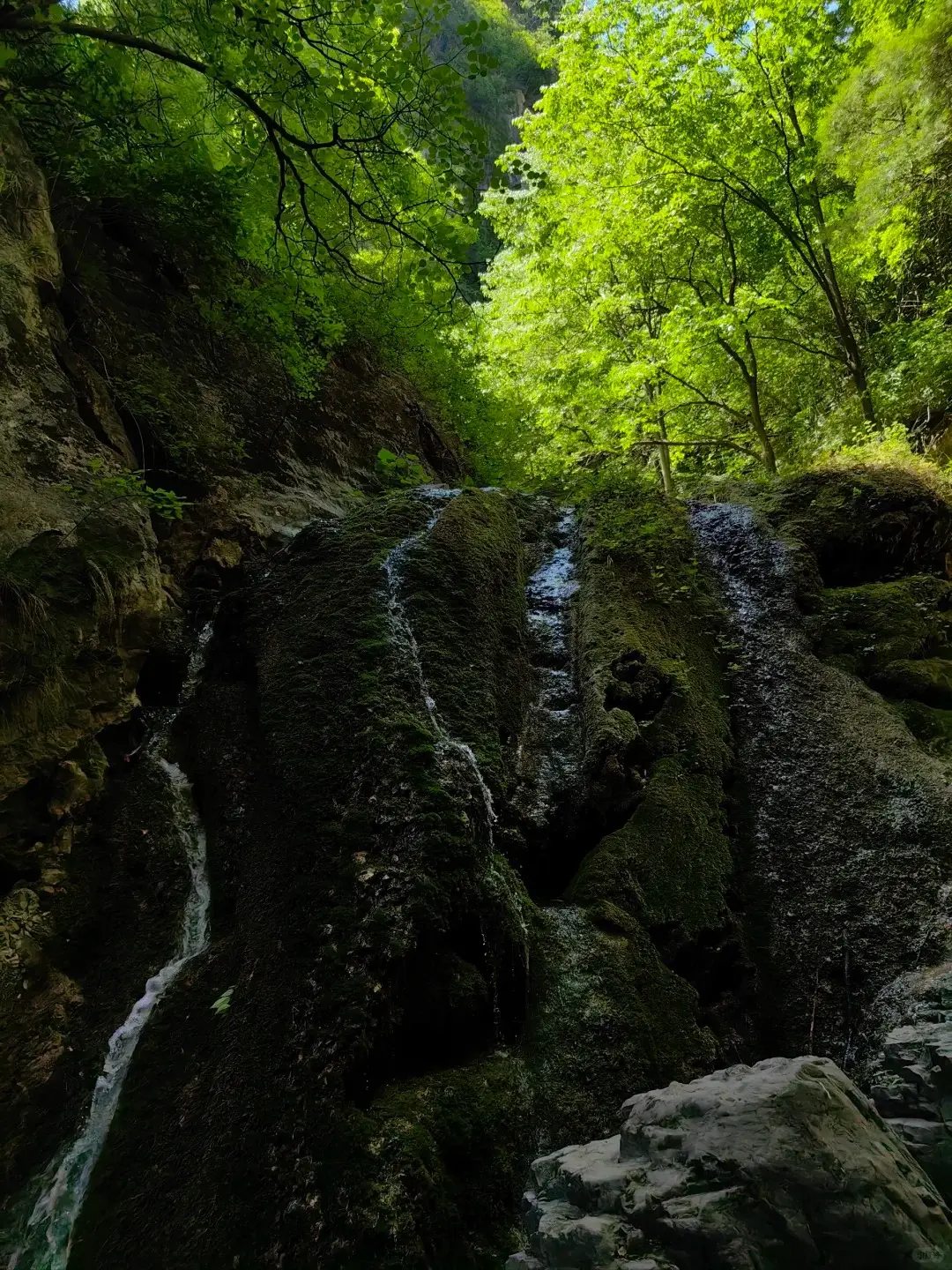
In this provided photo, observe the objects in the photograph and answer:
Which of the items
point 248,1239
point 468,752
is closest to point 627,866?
point 468,752

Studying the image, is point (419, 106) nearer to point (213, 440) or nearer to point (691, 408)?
point (213, 440)

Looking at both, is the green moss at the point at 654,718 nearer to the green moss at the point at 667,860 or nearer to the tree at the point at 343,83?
the green moss at the point at 667,860

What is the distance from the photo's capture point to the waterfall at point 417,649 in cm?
488

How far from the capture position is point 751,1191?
2.23m

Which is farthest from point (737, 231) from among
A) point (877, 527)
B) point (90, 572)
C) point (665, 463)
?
point (90, 572)

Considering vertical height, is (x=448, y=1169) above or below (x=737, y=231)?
below

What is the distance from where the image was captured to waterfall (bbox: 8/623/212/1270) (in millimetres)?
3221

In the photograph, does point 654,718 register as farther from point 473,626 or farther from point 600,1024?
point 600,1024

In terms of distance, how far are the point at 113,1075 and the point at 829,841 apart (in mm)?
5446

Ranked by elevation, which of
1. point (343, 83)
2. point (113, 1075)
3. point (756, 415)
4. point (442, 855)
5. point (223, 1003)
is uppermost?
point (756, 415)

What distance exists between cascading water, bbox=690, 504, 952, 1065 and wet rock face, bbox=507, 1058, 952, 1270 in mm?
2250

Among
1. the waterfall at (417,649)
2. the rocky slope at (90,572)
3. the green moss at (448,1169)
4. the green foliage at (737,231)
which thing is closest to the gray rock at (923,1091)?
the green moss at (448,1169)

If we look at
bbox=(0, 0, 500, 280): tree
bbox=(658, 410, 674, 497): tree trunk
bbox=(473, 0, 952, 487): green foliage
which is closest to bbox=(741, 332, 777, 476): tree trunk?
bbox=(473, 0, 952, 487): green foliage

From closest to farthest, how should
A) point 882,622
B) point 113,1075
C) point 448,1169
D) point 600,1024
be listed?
point 448,1169, point 113,1075, point 600,1024, point 882,622
